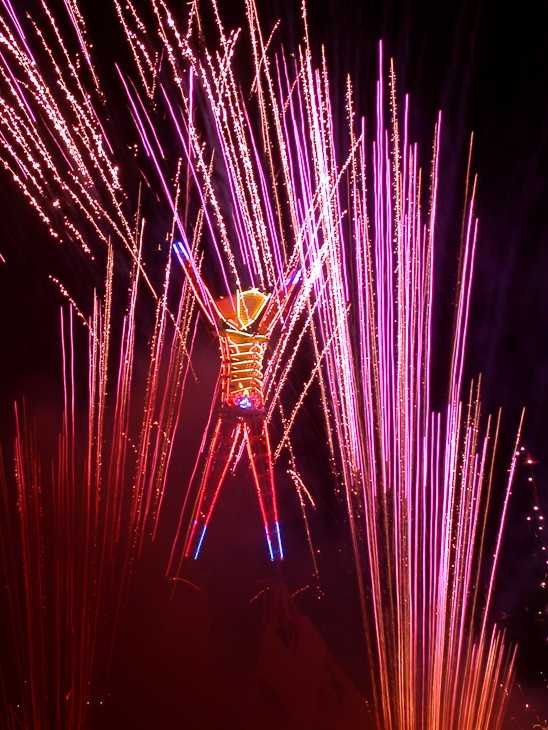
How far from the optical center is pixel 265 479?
790cm

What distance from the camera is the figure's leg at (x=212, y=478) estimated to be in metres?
7.93

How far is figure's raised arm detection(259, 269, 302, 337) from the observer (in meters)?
7.86

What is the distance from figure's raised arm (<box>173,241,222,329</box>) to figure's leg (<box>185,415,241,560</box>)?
106 cm

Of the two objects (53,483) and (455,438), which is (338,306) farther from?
(53,483)

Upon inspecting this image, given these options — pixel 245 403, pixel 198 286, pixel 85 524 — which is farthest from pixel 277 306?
pixel 85 524

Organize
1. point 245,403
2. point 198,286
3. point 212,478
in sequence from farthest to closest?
point 212,478 → point 198,286 → point 245,403

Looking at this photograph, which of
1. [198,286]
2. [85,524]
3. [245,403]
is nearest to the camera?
[245,403]

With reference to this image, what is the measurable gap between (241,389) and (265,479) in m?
0.95

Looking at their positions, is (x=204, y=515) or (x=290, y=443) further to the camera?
(x=290, y=443)

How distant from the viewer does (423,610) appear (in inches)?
410

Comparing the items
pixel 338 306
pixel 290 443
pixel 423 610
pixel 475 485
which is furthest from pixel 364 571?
pixel 338 306

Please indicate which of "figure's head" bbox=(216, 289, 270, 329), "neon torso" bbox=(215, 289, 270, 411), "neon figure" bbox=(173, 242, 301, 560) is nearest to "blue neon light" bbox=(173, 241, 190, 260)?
"neon figure" bbox=(173, 242, 301, 560)

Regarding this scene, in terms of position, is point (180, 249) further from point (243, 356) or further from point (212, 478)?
point (212, 478)

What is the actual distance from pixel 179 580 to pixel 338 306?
128 inches
